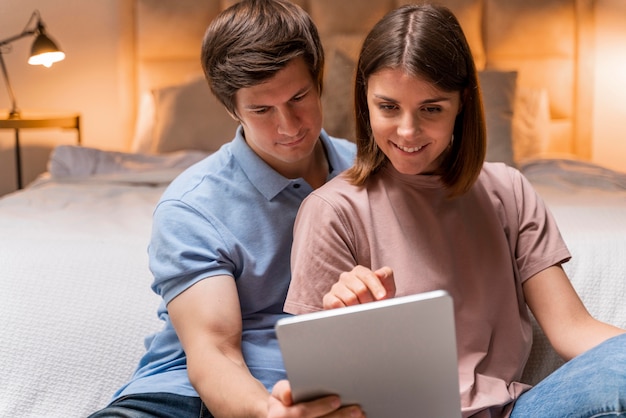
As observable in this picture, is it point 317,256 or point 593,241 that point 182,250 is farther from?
point 593,241

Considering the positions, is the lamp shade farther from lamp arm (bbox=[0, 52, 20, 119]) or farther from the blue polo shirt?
the blue polo shirt

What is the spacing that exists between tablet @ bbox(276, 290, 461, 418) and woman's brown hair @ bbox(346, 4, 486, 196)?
414 millimetres

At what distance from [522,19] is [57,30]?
1.89 metres

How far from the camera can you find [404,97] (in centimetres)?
125

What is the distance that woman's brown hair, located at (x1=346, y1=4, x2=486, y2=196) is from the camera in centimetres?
126

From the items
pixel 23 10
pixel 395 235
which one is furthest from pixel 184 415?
pixel 23 10

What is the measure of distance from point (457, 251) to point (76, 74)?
9.39ft

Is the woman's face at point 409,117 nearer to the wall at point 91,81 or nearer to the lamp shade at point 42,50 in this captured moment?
the lamp shade at point 42,50

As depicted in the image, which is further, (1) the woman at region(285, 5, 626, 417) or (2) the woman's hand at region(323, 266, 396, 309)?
(1) the woman at region(285, 5, 626, 417)

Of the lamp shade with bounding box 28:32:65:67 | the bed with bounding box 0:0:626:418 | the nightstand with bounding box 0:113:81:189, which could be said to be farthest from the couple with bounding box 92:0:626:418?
the nightstand with bounding box 0:113:81:189

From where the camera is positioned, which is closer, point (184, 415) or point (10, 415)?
point (184, 415)

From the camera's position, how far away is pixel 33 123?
3.44m

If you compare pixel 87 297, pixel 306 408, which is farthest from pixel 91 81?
pixel 306 408

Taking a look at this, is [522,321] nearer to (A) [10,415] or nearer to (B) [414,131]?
(B) [414,131]
